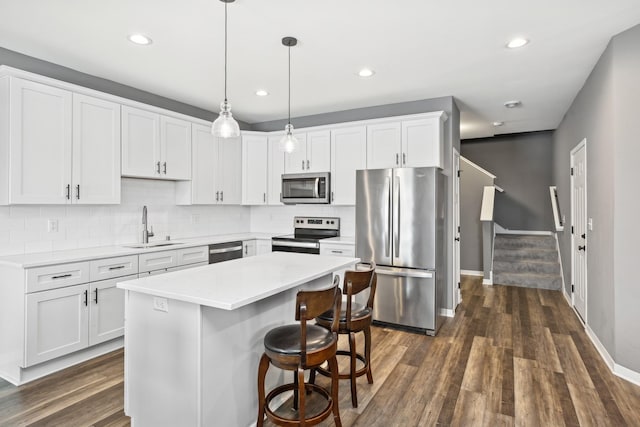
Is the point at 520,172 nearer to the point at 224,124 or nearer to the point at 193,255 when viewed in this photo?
the point at 193,255

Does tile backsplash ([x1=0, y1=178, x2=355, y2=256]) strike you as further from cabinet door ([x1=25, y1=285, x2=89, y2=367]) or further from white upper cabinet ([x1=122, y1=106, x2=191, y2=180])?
cabinet door ([x1=25, y1=285, x2=89, y2=367])

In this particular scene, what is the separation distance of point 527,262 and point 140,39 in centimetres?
651

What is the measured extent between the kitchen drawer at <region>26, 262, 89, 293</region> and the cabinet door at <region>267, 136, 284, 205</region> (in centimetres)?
263

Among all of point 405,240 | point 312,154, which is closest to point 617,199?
point 405,240

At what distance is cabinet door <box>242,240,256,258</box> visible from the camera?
4.83 m

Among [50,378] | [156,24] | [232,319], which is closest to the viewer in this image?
[232,319]

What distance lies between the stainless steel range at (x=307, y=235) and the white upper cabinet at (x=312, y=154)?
0.77 m

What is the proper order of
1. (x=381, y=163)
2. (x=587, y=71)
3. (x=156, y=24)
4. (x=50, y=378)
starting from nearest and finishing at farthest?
(x=156, y=24)
(x=50, y=378)
(x=587, y=71)
(x=381, y=163)

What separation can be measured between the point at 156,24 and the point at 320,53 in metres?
1.31

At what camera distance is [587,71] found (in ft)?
11.7

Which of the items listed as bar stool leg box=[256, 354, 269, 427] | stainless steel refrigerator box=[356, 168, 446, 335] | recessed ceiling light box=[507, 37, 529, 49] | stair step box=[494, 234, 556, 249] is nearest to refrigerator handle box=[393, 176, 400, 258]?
stainless steel refrigerator box=[356, 168, 446, 335]

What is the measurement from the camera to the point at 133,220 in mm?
4035

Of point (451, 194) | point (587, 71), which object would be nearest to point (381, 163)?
point (451, 194)

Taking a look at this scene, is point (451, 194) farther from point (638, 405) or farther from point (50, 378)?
point (50, 378)
